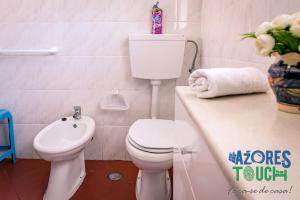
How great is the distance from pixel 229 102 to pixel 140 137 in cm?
69

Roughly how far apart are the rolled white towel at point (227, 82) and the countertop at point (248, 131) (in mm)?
30

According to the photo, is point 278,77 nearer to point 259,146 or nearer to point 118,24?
point 259,146

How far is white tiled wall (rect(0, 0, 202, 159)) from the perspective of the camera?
1667mm

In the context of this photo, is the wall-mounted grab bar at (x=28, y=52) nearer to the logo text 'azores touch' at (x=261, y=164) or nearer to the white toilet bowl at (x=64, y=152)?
the white toilet bowl at (x=64, y=152)

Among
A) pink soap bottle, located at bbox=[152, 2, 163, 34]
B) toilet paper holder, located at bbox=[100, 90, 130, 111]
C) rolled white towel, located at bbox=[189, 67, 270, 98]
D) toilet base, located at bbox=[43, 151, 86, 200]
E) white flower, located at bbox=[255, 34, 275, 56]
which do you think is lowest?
toilet base, located at bbox=[43, 151, 86, 200]

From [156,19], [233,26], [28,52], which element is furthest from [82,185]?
[233,26]

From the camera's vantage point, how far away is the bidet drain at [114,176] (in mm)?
1652

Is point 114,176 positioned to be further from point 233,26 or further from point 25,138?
point 233,26

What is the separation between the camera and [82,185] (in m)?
1.57

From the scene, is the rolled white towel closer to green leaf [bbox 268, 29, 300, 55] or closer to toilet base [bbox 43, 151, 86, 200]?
green leaf [bbox 268, 29, 300, 55]

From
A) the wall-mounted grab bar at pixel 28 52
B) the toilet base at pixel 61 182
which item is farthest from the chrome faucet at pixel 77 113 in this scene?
the wall-mounted grab bar at pixel 28 52

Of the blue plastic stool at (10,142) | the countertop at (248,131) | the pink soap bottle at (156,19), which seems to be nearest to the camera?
the countertop at (248,131)

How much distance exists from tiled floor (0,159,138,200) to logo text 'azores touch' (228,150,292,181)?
1.28 m

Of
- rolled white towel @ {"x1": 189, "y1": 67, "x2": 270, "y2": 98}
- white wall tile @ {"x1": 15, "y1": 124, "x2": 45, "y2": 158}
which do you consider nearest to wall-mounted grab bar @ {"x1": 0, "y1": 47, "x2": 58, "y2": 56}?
white wall tile @ {"x1": 15, "y1": 124, "x2": 45, "y2": 158}
